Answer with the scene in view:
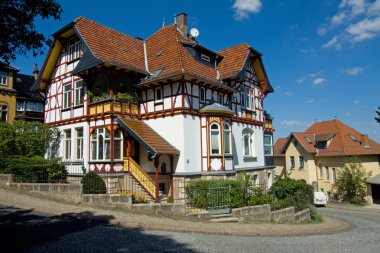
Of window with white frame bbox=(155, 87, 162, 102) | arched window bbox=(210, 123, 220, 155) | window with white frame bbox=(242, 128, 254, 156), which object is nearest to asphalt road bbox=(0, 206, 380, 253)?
arched window bbox=(210, 123, 220, 155)

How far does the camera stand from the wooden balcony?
18.6 metres

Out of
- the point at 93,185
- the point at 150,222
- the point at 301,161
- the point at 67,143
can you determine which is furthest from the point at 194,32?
the point at 301,161

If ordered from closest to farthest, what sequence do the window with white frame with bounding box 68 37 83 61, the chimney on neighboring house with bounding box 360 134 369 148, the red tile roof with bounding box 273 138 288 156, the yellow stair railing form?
the yellow stair railing
the window with white frame with bounding box 68 37 83 61
the chimney on neighboring house with bounding box 360 134 369 148
the red tile roof with bounding box 273 138 288 156

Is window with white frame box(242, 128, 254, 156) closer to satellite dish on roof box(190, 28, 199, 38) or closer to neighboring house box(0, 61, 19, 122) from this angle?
satellite dish on roof box(190, 28, 199, 38)

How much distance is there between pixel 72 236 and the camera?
9.88 metres

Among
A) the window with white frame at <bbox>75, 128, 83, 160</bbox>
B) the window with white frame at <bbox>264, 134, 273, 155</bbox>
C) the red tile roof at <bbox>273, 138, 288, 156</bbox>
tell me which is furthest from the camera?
the red tile roof at <bbox>273, 138, 288, 156</bbox>

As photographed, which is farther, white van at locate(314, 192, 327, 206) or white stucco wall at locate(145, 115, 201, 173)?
white van at locate(314, 192, 327, 206)

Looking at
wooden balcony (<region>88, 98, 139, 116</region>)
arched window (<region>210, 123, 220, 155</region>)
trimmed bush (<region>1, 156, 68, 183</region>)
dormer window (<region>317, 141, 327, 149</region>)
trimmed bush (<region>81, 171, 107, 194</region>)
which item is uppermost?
wooden balcony (<region>88, 98, 139, 116</region>)

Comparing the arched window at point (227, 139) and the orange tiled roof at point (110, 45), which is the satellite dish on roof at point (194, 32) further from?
the arched window at point (227, 139)

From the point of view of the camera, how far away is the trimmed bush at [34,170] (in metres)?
17.3

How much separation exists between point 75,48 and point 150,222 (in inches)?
569

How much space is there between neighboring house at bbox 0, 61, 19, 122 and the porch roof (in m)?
23.8

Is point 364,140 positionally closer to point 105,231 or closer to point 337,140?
point 337,140

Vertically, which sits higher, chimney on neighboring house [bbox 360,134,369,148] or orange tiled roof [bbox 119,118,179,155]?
chimney on neighboring house [bbox 360,134,369,148]
